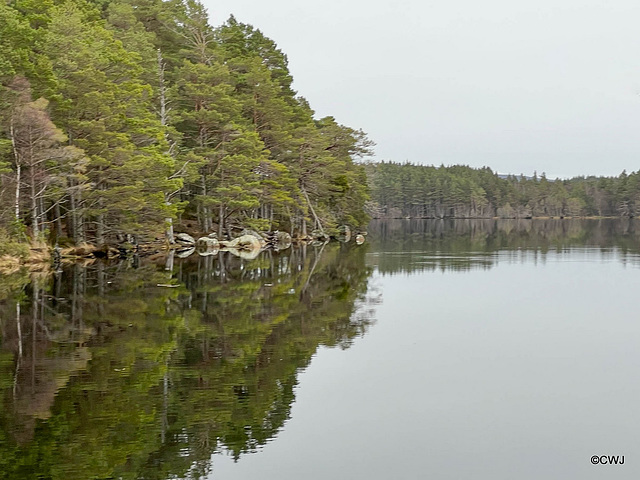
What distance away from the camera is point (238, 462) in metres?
6.67

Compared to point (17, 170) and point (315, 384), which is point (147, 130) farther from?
point (315, 384)

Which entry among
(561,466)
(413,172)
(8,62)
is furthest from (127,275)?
Answer: (413,172)

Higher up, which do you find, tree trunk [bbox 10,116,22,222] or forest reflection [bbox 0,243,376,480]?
tree trunk [bbox 10,116,22,222]

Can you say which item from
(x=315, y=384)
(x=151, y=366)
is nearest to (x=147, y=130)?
(x=151, y=366)

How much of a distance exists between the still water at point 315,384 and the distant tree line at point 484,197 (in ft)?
436

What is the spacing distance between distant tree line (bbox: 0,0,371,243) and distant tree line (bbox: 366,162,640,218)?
9277 centimetres

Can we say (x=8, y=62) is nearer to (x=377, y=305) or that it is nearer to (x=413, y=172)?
(x=377, y=305)

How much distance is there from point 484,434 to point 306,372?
3.36 meters

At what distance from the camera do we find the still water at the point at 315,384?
6691mm

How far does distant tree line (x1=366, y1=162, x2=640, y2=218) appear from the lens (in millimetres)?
149750

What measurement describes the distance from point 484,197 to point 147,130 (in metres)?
134

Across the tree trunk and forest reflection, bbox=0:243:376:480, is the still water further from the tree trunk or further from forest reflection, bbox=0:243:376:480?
the tree trunk

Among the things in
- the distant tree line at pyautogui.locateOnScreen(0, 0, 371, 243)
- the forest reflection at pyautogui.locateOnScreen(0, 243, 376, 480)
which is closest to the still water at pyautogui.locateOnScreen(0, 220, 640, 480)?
the forest reflection at pyautogui.locateOnScreen(0, 243, 376, 480)

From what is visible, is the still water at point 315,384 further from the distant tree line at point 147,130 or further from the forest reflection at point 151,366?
the distant tree line at point 147,130
